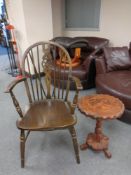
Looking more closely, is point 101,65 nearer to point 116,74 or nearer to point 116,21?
point 116,74

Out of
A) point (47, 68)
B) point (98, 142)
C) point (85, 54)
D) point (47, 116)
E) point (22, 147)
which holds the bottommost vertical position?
point (98, 142)

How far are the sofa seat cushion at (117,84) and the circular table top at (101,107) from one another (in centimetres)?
40

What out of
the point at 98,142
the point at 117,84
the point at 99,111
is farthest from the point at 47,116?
the point at 117,84

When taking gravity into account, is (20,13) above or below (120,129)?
above

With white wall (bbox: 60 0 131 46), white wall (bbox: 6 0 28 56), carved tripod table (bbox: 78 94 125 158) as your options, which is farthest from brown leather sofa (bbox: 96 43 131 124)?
white wall (bbox: 6 0 28 56)

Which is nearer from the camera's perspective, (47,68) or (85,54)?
(47,68)

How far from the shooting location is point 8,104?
262 centimetres

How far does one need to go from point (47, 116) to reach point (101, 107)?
1.64 ft

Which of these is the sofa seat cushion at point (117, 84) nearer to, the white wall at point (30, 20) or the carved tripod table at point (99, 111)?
the carved tripod table at point (99, 111)

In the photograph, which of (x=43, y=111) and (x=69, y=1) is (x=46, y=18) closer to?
(x=69, y=1)

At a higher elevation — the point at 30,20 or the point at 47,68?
the point at 30,20

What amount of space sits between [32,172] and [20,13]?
8.67 ft

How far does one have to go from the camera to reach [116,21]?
10.9 ft

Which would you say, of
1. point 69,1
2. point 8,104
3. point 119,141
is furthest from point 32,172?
point 69,1
